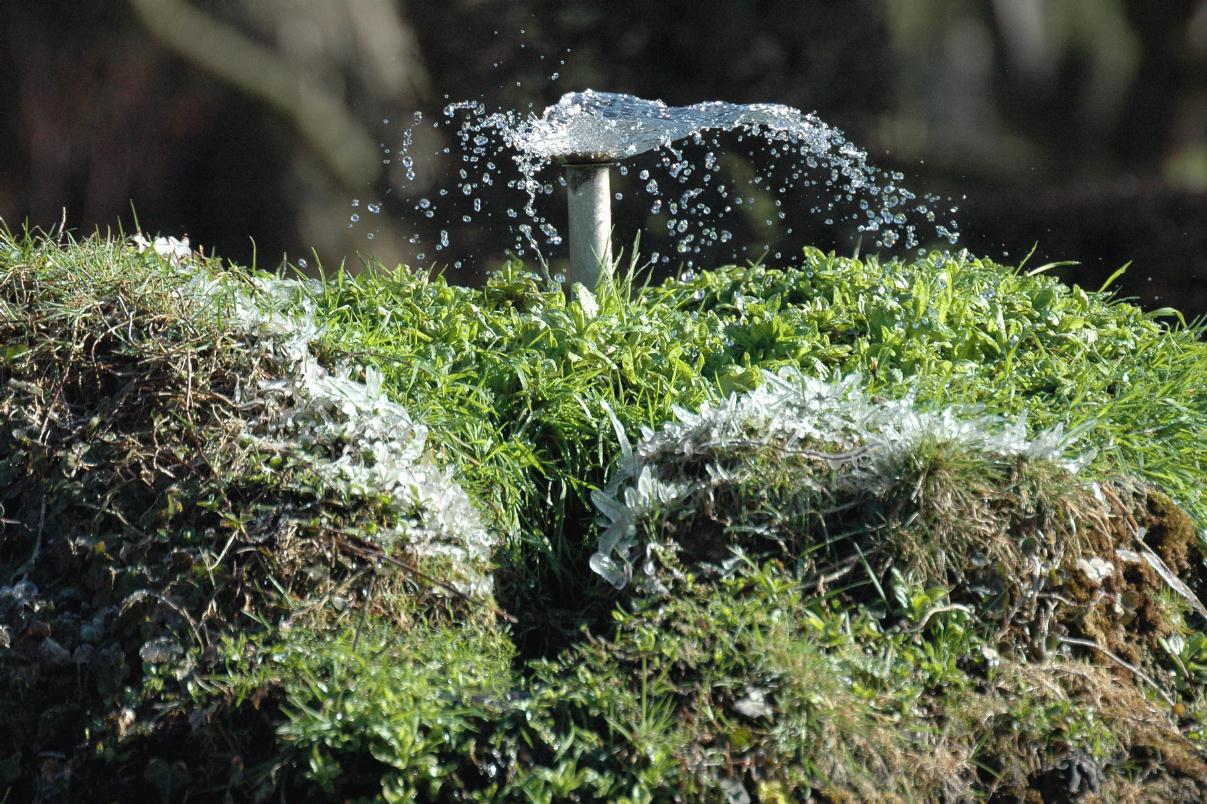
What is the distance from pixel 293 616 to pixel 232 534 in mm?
234

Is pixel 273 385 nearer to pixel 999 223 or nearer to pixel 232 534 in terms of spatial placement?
pixel 232 534

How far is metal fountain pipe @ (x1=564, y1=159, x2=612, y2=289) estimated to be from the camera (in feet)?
13.0

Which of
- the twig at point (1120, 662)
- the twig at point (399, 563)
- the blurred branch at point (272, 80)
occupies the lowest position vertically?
the twig at point (1120, 662)

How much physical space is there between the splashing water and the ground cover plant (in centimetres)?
258

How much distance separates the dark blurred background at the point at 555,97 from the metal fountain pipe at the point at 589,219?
1780mm

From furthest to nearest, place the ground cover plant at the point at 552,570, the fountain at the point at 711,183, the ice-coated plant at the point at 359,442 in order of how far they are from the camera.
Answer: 1. the fountain at the point at 711,183
2. the ice-coated plant at the point at 359,442
3. the ground cover plant at the point at 552,570

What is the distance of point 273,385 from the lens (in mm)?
2727

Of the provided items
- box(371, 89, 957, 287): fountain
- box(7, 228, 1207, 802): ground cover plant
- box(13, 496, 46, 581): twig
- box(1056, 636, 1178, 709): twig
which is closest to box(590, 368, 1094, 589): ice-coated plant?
box(7, 228, 1207, 802): ground cover plant

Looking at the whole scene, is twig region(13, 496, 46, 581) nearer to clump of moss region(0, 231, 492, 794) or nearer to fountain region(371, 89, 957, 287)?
clump of moss region(0, 231, 492, 794)

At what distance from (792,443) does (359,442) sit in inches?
38.8

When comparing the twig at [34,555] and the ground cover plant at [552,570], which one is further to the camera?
the twig at [34,555]

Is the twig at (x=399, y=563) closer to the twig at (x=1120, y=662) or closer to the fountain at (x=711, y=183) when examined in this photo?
the twig at (x=1120, y=662)

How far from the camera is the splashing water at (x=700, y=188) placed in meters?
5.71

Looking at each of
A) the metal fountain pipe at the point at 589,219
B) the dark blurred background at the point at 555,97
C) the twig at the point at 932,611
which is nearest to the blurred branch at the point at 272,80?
the dark blurred background at the point at 555,97
